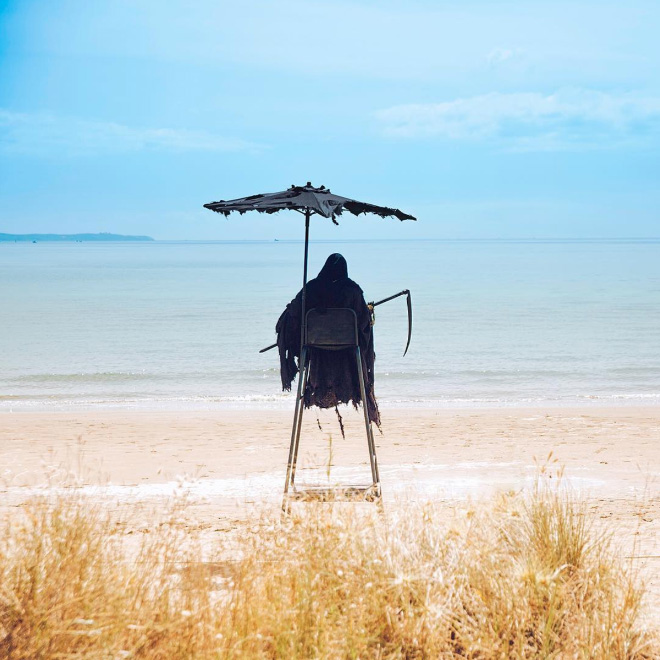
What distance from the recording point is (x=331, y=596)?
4074mm

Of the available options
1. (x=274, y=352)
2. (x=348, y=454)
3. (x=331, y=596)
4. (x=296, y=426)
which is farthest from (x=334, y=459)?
(x=274, y=352)

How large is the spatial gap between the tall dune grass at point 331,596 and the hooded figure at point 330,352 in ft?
8.19

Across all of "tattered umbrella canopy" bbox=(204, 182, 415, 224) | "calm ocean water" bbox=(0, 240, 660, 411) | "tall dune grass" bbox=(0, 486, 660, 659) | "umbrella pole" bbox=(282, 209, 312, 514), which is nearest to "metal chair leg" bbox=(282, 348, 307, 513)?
"umbrella pole" bbox=(282, 209, 312, 514)

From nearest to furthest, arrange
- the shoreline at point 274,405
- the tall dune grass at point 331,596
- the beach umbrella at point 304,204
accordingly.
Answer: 1. the tall dune grass at point 331,596
2. the beach umbrella at point 304,204
3. the shoreline at point 274,405

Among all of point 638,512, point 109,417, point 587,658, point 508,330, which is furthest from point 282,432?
point 508,330

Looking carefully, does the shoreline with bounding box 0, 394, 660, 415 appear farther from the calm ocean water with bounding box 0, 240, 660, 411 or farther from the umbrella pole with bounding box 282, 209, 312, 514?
the umbrella pole with bounding box 282, 209, 312, 514

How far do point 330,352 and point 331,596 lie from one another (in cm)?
329

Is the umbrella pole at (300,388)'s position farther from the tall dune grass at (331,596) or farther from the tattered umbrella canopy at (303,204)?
the tall dune grass at (331,596)

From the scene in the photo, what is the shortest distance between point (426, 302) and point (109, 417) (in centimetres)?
3232

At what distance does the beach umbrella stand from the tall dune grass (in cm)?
280

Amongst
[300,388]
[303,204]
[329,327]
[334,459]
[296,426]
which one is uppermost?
[303,204]

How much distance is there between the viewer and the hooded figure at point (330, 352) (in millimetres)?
7031

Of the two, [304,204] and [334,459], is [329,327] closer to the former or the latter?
[304,204]

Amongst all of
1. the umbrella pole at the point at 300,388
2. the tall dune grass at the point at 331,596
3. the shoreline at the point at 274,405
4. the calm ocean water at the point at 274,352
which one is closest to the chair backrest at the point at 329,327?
the umbrella pole at the point at 300,388
